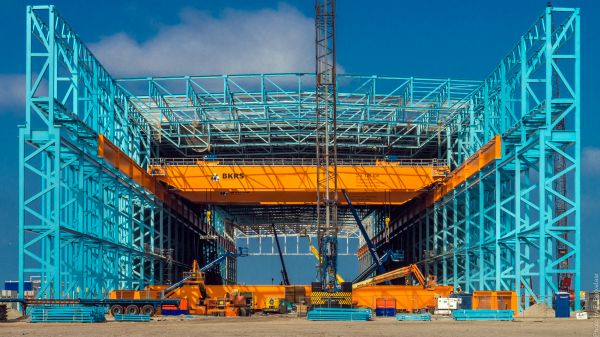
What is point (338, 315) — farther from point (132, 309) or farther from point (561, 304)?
point (132, 309)

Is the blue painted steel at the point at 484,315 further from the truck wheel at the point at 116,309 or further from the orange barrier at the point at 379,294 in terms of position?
the truck wheel at the point at 116,309

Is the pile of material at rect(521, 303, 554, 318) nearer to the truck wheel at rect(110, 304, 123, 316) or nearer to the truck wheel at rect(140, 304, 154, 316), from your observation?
the truck wheel at rect(140, 304, 154, 316)

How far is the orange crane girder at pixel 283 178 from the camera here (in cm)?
7281

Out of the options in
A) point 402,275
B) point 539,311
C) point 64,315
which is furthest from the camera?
point 402,275

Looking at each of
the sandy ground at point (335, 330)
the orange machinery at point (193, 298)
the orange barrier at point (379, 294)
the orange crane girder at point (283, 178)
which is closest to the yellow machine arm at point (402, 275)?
the orange barrier at point (379, 294)

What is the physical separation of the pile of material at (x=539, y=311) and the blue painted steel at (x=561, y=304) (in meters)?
0.37

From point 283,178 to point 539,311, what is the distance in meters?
27.1

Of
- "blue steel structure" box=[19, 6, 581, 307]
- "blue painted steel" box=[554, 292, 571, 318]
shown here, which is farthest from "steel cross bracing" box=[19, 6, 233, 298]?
"blue painted steel" box=[554, 292, 571, 318]

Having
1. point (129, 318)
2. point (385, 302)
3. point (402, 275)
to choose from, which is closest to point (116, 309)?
point (129, 318)

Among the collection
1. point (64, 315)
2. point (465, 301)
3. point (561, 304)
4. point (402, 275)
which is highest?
point (402, 275)

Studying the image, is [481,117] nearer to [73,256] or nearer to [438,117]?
[438,117]

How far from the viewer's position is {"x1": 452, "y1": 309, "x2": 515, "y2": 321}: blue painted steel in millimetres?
48062

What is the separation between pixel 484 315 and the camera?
48688 mm

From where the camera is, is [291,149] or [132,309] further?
[291,149]
